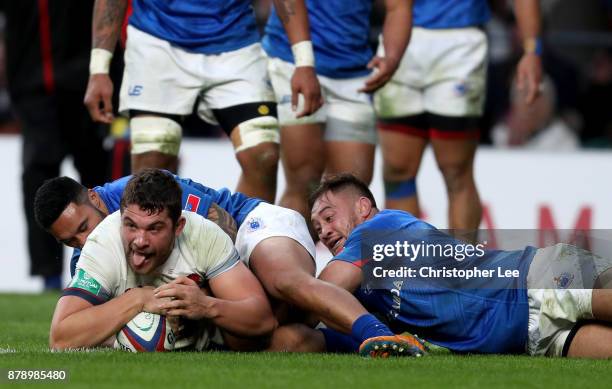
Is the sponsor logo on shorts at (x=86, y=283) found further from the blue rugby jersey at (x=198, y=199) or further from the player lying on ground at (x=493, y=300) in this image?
the player lying on ground at (x=493, y=300)

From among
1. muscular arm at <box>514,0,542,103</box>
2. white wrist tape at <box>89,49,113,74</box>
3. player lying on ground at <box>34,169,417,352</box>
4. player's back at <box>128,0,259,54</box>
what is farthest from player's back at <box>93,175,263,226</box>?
muscular arm at <box>514,0,542,103</box>

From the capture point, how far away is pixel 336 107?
8961 millimetres

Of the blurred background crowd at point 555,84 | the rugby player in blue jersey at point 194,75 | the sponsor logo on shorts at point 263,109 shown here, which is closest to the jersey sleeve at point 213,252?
the rugby player in blue jersey at point 194,75

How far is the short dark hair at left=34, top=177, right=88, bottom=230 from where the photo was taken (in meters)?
6.73

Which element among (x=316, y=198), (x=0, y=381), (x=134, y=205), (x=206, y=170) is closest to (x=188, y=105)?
(x=316, y=198)

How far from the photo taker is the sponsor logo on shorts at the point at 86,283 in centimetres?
637

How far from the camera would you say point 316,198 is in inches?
283

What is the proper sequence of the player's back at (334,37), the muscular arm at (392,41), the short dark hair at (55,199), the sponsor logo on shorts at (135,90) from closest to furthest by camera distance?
the short dark hair at (55,199)
the sponsor logo on shorts at (135,90)
the muscular arm at (392,41)
the player's back at (334,37)

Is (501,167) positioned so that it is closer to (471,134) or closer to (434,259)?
(471,134)

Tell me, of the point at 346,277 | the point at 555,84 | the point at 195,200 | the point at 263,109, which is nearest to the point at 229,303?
the point at 346,277

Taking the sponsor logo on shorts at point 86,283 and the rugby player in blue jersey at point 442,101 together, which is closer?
the sponsor logo on shorts at point 86,283

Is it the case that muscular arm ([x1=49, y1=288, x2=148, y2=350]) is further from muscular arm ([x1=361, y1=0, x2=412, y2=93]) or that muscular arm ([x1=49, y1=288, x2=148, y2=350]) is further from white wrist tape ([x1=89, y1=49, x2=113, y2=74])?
muscular arm ([x1=361, y1=0, x2=412, y2=93])

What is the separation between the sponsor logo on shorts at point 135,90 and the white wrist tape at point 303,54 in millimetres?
Result: 854

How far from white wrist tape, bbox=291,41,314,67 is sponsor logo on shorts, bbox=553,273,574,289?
2.10 meters
